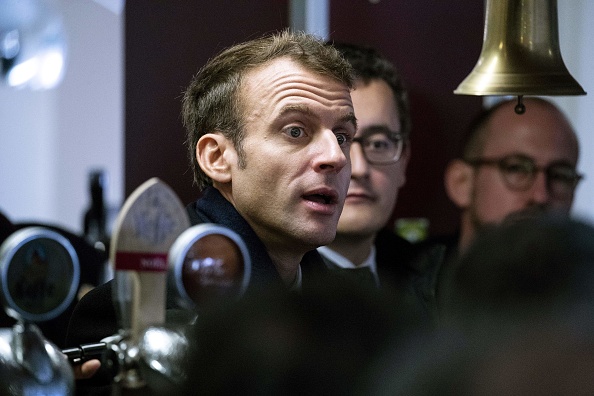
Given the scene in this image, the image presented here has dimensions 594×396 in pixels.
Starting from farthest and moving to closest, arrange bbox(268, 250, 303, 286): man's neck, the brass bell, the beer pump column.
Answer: bbox(268, 250, 303, 286): man's neck → the brass bell → the beer pump column

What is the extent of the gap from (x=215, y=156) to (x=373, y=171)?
2.69 feet

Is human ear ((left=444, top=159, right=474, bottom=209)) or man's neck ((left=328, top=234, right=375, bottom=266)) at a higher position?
human ear ((left=444, top=159, right=474, bottom=209))

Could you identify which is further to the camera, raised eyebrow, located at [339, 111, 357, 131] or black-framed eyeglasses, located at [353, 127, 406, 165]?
black-framed eyeglasses, located at [353, 127, 406, 165]

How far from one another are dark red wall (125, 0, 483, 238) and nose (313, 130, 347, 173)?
4.00 ft

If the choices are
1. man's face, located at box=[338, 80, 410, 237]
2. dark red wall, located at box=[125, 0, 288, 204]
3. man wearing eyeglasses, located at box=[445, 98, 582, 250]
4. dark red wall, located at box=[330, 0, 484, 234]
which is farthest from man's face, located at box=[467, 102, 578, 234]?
dark red wall, located at box=[125, 0, 288, 204]

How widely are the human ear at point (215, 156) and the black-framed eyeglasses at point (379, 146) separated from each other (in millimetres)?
783

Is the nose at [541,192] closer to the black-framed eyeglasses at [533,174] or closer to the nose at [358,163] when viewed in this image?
the black-framed eyeglasses at [533,174]

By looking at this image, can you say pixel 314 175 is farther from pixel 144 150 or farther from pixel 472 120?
pixel 472 120

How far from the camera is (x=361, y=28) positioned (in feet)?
11.1

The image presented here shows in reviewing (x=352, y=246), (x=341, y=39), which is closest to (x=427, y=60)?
(x=341, y=39)

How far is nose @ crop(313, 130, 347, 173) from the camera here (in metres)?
1.84

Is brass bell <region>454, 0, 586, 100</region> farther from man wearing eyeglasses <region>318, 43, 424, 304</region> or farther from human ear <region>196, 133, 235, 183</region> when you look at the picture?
man wearing eyeglasses <region>318, 43, 424, 304</region>

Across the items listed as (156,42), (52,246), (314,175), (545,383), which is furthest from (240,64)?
(545,383)

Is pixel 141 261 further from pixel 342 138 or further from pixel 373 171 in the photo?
pixel 373 171
